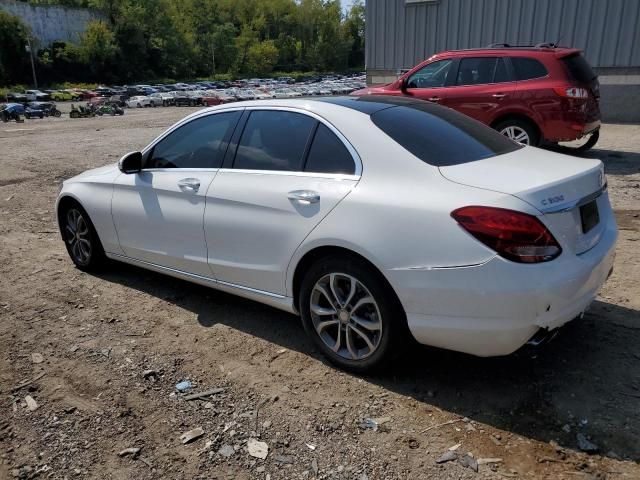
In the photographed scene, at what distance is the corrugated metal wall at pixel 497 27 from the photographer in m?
14.7

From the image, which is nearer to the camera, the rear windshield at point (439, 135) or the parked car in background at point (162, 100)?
the rear windshield at point (439, 135)

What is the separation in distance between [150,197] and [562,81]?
6.86m

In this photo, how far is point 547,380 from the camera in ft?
10.6

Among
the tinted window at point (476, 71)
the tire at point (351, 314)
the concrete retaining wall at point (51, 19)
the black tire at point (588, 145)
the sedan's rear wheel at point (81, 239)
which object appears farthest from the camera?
the concrete retaining wall at point (51, 19)

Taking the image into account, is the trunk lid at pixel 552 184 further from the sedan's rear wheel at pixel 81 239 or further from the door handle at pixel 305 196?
the sedan's rear wheel at pixel 81 239

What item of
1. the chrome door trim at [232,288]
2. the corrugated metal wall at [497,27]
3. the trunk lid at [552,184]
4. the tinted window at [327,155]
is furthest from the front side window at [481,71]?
the corrugated metal wall at [497,27]

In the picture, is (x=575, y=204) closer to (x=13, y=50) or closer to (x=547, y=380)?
(x=547, y=380)

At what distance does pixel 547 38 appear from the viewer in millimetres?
15734

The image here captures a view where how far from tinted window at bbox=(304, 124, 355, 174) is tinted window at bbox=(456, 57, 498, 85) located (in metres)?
6.72

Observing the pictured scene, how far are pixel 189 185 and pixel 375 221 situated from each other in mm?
1642

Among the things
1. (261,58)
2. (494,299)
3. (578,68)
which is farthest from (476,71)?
(261,58)

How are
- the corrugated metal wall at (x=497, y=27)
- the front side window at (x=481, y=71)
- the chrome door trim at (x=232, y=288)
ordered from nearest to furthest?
the chrome door trim at (x=232, y=288) < the front side window at (x=481, y=71) < the corrugated metal wall at (x=497, y=27)

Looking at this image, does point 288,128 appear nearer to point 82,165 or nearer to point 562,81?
point 562,81

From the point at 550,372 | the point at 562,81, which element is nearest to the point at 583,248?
the point at 550,372
